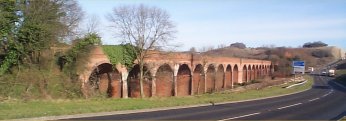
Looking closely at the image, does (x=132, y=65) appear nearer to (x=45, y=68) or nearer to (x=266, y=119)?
(x=45, y=68)

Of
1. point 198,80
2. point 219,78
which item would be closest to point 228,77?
point 219,78

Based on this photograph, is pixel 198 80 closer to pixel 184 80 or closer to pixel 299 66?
pixel 184 80

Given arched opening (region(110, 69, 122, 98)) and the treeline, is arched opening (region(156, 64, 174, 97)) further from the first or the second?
the treeline

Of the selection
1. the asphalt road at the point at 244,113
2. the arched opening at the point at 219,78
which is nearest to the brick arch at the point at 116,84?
the asphalt road at the point at 244,113

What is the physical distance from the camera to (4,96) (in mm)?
26578

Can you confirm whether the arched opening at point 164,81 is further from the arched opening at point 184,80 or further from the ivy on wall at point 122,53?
the ivy on wall at point 122,53

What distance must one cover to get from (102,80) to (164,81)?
32.2ft

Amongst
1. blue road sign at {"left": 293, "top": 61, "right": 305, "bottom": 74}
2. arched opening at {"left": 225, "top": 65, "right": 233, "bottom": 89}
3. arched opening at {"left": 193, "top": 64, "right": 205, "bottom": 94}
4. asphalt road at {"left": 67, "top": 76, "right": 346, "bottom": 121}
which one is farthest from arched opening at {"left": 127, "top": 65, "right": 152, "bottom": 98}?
blue road sign at {"left": 293, "top": 61, "right": 305, "bottom": 74}

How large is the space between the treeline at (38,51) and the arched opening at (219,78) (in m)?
34.3

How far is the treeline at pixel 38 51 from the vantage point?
28578 mm

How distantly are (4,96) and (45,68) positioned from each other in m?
5.45

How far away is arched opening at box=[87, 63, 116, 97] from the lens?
37.2m

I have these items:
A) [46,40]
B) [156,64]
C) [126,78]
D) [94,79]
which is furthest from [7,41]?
[156,64]

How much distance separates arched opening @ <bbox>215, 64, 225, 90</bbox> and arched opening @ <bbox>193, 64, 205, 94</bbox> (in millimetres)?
6569
